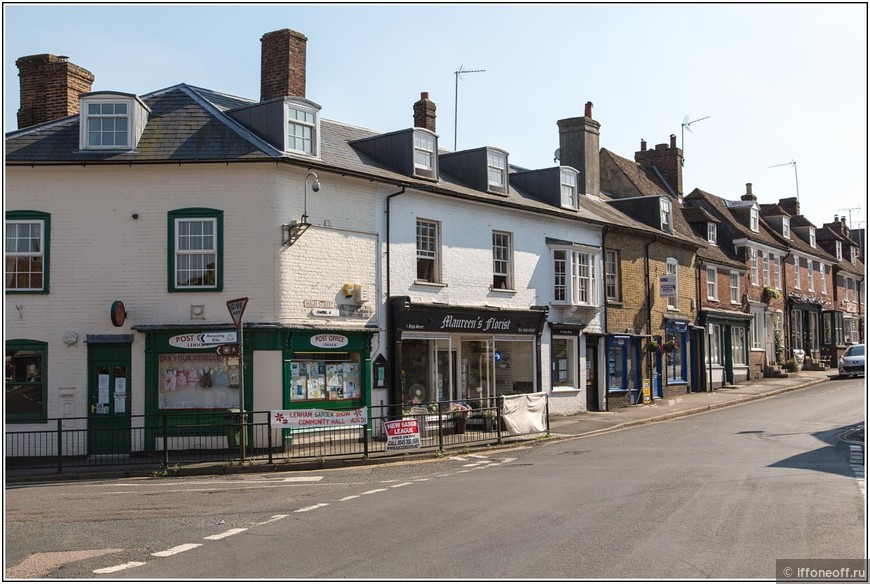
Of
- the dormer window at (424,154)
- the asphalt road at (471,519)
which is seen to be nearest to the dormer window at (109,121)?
the dormer window at (424,154)

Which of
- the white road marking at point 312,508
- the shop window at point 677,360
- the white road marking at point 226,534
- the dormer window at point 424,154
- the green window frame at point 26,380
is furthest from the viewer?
the shop window at point 677,360

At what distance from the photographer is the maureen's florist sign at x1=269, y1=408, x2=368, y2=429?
18047 millimetres

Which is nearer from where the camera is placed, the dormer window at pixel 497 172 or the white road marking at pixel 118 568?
the white road marking at pixel 118 568

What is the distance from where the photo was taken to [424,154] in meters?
24.3

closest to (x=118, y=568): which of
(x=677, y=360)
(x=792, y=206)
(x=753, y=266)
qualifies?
(x=677, y=360)

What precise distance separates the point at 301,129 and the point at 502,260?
25.8 ft

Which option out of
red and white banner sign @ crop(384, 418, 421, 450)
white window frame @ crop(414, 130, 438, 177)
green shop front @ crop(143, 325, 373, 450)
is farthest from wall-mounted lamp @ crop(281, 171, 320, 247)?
red and white banner sign @ crop(384, 418, 421, 450)

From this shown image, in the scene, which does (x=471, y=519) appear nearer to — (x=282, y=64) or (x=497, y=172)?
(x=282, y=64)

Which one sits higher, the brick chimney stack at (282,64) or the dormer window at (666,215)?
the brick chimney stack at (282,64)

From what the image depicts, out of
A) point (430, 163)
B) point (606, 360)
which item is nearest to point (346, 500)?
point (430, 163)

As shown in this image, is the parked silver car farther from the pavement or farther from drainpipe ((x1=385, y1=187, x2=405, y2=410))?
drainpipe ((x1=385, y1=187, x2=405, y2=410))

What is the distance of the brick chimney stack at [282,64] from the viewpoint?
22.8 metres

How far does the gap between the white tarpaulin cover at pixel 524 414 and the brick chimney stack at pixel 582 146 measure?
13.3 meters

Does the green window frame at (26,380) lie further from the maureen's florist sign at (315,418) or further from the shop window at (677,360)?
the shop window at (677,360)
